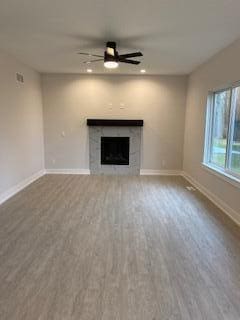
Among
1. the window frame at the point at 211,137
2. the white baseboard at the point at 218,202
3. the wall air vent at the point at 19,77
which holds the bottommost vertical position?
the white baseboard at the point at 218,202

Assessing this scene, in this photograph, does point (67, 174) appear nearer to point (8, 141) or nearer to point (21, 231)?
point (8, 141)

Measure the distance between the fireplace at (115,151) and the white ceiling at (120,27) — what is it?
93.7 inches

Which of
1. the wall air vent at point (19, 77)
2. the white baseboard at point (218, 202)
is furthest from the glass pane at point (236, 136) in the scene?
the wall air vent at point (19, 77)

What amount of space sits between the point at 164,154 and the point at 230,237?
3.65 metres

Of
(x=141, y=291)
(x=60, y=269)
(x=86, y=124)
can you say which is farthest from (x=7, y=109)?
(x=141, y=291)

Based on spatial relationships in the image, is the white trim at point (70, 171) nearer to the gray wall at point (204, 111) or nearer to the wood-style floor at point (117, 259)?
the wood-style floor at point (117, 259)

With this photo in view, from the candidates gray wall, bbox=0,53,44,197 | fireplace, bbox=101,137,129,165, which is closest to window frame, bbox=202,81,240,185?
fireplace, bbox=101,137,129,165

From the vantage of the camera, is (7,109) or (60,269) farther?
(7,109)

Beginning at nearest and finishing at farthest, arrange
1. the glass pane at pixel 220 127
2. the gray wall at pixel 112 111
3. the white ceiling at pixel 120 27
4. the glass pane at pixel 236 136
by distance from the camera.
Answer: the white ceiling at pixel 120 27 → the glass pane at pixel 236 136 → the glass pane at pixel 220 127 → the gray wall at pixel 112 111

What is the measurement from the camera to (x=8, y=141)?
448 centimetres

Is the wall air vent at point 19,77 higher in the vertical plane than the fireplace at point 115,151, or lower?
higher

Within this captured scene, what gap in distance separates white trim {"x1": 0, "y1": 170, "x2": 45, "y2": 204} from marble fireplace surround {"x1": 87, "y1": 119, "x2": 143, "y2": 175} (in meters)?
1.41

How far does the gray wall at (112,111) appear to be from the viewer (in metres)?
6.27

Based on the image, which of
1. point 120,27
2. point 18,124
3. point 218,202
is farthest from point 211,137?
point 18,124
